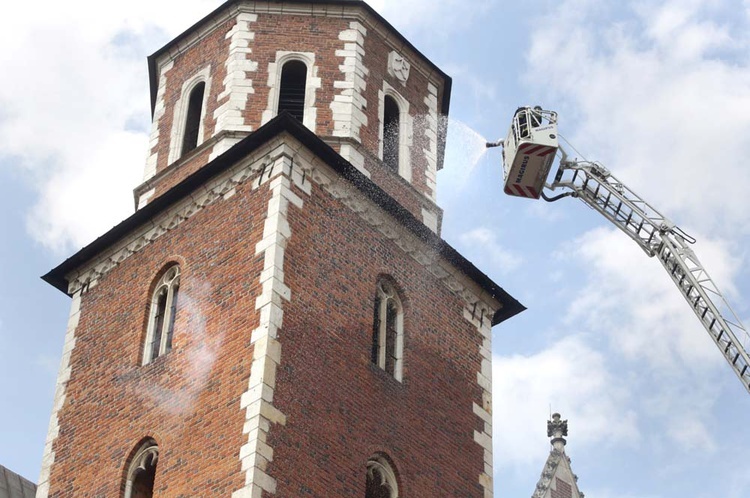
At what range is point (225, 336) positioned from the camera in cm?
2850

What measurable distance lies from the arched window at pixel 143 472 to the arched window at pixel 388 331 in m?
4.53

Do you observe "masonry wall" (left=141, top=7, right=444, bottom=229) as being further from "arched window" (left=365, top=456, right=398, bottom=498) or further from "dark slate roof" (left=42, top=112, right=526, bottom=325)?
"arched window" (left=365, top=456, right=398, bottom=498)

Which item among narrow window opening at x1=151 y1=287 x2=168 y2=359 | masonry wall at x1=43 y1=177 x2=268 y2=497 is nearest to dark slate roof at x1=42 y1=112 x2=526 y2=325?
masonry wall at x1=43 y1=177 x2=268 y2=497

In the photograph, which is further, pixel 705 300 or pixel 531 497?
pixel 531 497

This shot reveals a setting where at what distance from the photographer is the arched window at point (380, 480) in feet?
94.3

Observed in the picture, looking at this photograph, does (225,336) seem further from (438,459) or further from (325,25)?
(325,25)

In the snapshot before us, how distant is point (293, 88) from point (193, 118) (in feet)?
8.18

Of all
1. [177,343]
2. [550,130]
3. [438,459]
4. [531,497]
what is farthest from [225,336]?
[531,497]

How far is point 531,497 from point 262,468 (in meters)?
10.9

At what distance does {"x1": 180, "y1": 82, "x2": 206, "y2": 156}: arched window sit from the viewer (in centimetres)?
3419

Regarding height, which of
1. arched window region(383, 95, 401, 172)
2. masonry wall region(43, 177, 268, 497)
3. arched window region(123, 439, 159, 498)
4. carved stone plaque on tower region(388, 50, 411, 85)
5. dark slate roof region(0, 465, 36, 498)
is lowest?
arched window region(123, 439, 159, 498)

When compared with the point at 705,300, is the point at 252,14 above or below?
above

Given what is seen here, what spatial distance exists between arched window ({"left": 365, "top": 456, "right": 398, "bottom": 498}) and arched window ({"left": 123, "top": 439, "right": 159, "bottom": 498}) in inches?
151

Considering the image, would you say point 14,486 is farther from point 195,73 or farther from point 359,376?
point 359,376
